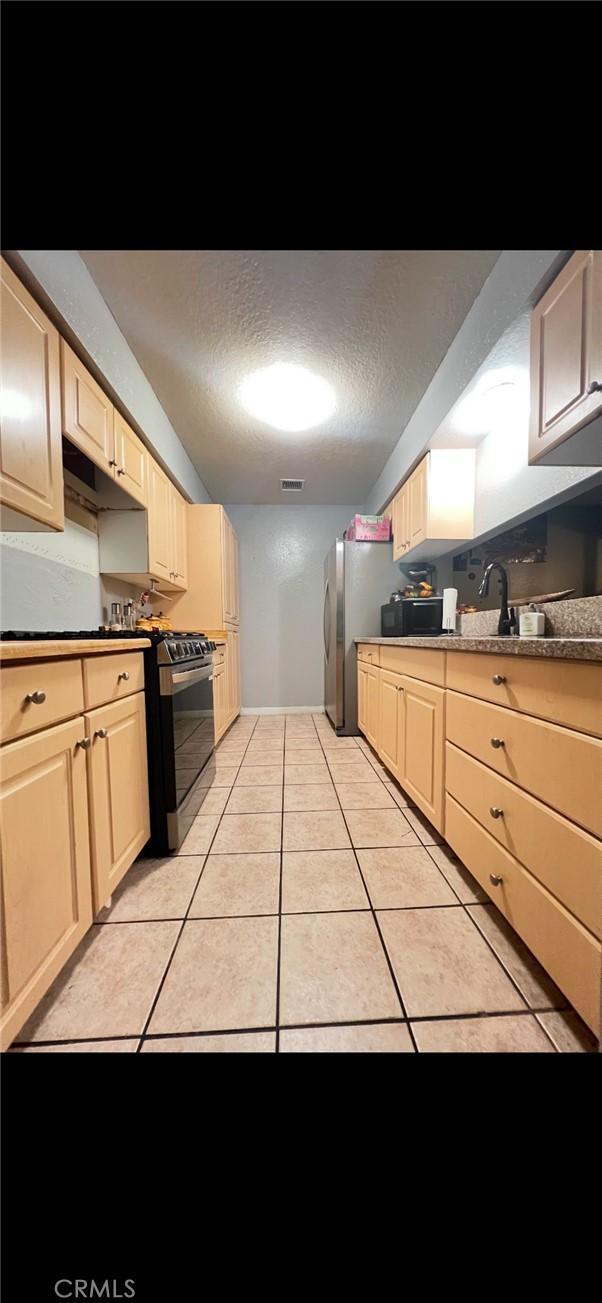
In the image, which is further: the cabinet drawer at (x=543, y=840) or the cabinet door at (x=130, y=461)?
the cabinet door at (x=130, y=461)

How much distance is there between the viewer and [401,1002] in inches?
33.3

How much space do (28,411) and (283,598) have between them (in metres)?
3.18

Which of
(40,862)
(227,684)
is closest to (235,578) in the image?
(227,684)

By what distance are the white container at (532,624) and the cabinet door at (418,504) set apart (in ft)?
4.03

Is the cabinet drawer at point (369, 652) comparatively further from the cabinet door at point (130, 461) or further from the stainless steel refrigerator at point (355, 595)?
the cabinet door at point (130, 461)

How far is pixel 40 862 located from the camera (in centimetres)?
79

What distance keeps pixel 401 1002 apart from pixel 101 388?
2498 millimetres

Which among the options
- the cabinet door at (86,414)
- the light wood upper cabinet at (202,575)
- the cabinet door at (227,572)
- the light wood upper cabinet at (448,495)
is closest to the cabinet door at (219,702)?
the light wood upper cabinet at (202,575)

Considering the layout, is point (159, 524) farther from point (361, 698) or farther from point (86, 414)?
point (361, 698)

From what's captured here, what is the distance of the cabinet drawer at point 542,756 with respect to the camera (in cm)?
73

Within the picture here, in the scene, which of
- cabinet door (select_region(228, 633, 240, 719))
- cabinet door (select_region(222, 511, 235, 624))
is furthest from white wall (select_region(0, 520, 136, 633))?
cabinet door (select_region(228, 633, 240, 719))

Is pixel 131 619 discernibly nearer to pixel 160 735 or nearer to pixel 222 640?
pixel 222 640
